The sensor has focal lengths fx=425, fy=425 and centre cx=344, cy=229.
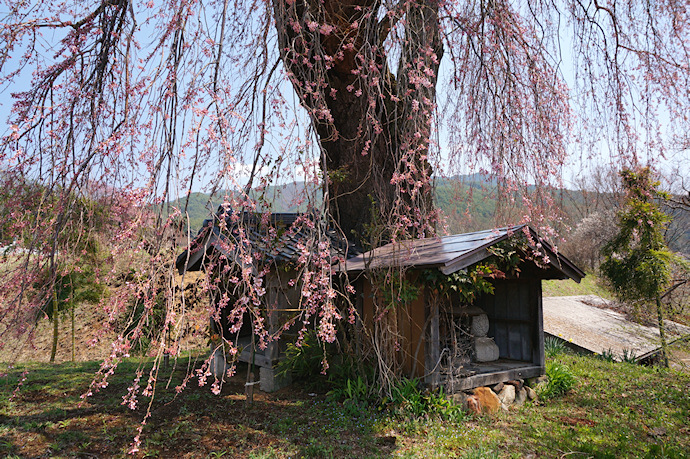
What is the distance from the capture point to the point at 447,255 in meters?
5.26

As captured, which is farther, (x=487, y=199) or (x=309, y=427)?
(x=309, y=427)

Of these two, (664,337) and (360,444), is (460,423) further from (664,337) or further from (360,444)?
(664,337)

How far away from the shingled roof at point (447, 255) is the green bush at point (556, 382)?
1.58 m

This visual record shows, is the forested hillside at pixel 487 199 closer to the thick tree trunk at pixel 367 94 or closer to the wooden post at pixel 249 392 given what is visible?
the thick tree trunk at pixel 367 94

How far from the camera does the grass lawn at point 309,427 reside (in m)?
4.41

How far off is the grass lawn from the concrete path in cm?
363

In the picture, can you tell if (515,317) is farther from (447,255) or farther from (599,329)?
(599,329)

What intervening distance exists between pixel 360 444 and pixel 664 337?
8955 mm

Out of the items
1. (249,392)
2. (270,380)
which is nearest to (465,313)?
(270,380)

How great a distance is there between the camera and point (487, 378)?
5938 mm

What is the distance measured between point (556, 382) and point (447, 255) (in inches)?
128

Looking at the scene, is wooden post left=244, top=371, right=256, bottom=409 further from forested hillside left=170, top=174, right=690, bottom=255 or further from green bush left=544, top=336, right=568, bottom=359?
green bush left=544, top=336, right=568, bottom=359

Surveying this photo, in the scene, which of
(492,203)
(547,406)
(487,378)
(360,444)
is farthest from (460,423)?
(492,203)

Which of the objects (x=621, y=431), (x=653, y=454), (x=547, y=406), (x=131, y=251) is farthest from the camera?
(x=547, y=406)
